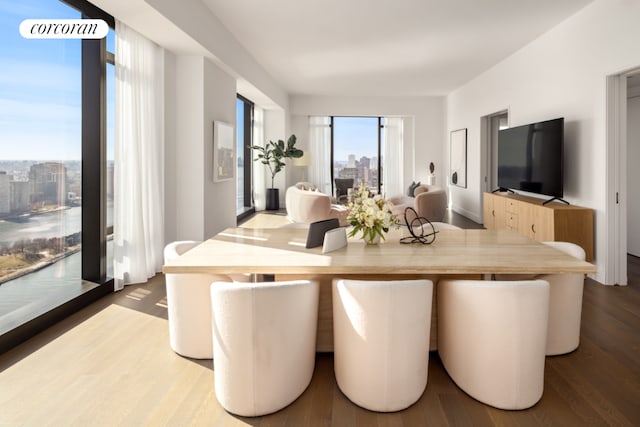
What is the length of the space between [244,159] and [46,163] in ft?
21.2

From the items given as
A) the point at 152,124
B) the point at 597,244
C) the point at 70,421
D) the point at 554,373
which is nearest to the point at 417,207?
the point at 597,244

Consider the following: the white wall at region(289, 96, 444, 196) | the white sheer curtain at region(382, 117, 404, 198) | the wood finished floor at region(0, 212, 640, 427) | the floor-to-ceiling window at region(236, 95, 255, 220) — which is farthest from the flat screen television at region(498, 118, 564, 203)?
the white sheer curtain at region(382, 117, 404, 198)

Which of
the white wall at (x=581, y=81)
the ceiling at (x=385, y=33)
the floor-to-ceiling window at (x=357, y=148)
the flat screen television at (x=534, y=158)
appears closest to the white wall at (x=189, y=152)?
the ceiling at (x=385, y=33)

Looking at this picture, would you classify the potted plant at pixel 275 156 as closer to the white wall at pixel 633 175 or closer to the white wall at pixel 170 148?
the white wall at pixel 170 148

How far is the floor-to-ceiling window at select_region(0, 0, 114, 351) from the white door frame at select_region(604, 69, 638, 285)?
4651mm

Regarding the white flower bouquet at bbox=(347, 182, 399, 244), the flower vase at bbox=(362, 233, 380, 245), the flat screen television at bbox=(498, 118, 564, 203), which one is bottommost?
the flower vase at bbox=(362, 233, 380, 245)

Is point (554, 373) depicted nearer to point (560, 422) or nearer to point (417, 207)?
point (560, 422)

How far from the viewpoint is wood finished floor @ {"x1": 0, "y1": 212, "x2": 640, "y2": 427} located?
1973 mm

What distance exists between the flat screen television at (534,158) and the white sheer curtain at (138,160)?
4242mm

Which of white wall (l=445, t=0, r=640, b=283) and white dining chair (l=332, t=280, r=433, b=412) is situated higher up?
white wall (l=445, t=0, r=640, b=283)

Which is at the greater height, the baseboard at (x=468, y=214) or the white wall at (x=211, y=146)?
the white wall at (x=211, y=146)

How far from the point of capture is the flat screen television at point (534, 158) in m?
4.85

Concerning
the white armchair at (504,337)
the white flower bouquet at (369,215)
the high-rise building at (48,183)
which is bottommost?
the white armchair at (504,337)

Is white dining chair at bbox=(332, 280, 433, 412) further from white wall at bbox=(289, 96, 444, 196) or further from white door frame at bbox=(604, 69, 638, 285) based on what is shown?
white wall at bbox=(289, 96, 444, 196)
